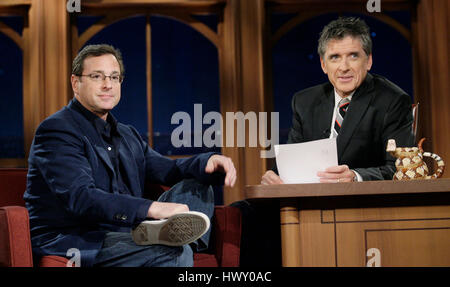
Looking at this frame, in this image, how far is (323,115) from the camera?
2.76m

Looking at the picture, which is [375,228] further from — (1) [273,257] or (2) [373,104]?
(2) [373,104]

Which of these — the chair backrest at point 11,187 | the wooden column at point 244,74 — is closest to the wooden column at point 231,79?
the wooden column at point 244,74

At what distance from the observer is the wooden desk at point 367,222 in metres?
1.84

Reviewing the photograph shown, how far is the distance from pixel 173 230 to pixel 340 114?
1099mm

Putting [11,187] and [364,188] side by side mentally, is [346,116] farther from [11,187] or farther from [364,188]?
[11,187]

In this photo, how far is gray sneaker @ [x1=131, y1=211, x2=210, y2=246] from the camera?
6.34 feet

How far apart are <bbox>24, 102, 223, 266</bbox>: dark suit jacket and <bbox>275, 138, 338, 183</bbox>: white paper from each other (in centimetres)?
49

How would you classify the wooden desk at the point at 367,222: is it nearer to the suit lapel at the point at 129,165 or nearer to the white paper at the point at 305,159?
the white paper at the point at 305,159

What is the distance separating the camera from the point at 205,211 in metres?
2.36

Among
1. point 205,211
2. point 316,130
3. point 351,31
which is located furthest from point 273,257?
point 351,31

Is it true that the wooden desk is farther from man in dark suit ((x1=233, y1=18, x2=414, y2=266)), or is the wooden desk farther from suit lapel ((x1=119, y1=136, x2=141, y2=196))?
suit lapel ((x1=119, y1=136, x2=141, y2=196))

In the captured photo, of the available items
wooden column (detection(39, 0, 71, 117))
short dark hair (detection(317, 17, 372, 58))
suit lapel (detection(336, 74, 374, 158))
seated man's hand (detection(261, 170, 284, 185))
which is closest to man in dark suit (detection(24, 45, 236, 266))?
seated man's hand (detection(261, 170, 284, 185))
